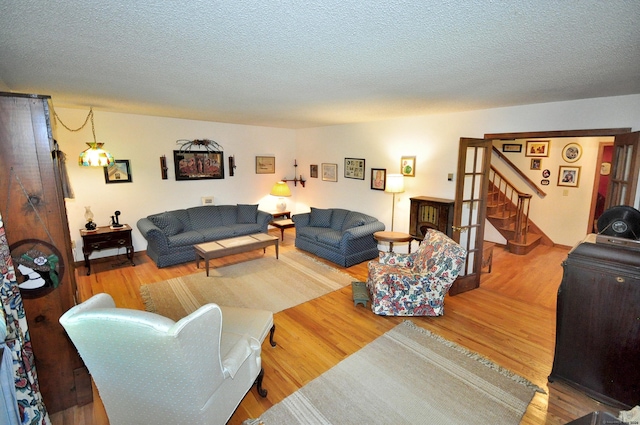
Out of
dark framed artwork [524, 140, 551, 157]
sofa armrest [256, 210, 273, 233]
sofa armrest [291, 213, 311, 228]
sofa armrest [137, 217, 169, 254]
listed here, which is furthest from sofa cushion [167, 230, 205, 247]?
dark framed artwork [524, 140, 551, 157]

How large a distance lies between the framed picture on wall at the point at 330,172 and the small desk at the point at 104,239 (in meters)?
3.97

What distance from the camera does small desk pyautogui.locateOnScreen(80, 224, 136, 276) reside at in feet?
15.1

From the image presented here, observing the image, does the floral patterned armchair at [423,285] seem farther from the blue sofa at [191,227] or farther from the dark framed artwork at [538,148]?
the dark framed artwork at [538,148]

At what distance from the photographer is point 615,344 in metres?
2.17

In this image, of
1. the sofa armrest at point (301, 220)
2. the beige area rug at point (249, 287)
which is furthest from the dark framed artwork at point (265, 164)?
the beige area rug at point (249, 287)

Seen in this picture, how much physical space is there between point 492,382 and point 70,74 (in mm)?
4444

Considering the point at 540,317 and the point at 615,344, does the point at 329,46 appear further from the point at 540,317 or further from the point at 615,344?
the point at 540,317

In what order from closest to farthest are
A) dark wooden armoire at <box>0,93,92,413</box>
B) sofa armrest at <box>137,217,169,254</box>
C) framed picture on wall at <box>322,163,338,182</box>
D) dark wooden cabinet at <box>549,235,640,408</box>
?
1. dark wooden armoire at <box>0,93,92,413</box>
2. dark wooden cabinet at <box>549,235,640,408</box>
3. sofa armrest at <box>137,217,169,254</box>
4. framed picture on wall at <box>322,163,338,182</box>

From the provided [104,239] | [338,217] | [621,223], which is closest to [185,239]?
[104,239]

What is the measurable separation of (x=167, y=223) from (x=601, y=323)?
5612 millimetres

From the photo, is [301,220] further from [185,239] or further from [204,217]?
[185,239]

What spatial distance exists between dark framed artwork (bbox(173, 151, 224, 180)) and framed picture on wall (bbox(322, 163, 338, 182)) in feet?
7.37

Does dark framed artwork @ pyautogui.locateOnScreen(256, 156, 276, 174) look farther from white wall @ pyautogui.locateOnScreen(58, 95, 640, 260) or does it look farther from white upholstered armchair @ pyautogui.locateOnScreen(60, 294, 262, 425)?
white upholstered armchair @ pyautogui.locateOnScreen(60, 294, 262, 425)

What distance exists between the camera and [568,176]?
5.99 meters
